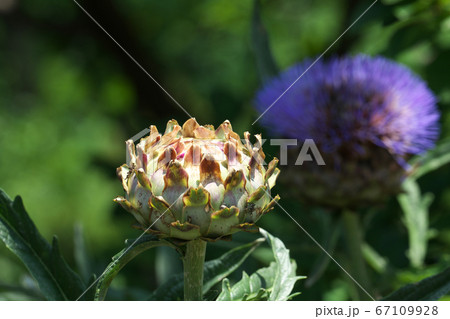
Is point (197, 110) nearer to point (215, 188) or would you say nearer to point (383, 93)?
point (383, 93)

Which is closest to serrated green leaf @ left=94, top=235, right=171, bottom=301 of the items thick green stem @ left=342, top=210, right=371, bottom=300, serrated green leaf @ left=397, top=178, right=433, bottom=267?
thick green stem @ left=342, top=210, right=371, bottom=300

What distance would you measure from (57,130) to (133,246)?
1.91 metres

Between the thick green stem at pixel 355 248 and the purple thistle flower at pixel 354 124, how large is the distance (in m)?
0.03

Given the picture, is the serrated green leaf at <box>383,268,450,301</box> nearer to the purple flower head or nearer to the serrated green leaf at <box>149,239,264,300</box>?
the serrated green leaf at <box>149,239,264,300</box>

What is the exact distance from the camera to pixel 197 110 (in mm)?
1882

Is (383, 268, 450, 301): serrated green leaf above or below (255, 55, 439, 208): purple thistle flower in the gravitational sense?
below

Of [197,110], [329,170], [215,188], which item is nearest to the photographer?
[215,188]

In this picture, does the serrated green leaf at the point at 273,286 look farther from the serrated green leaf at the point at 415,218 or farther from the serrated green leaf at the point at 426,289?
the serrated green leaf at the point at 415,218

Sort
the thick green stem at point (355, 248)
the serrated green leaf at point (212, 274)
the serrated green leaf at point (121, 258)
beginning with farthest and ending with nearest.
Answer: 1. the thick green stem at point (355, 248)
2. the serrated green leaf at point (212, 274)
3. the serrated green leaf at point (121, 258)

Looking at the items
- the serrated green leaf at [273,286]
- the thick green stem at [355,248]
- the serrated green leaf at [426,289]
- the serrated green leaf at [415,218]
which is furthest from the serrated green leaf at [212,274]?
the serrated green leaf at [415,218]

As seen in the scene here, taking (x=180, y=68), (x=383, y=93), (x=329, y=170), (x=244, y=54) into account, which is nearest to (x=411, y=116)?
(x=383, y=93)

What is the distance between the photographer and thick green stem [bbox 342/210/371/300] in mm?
997

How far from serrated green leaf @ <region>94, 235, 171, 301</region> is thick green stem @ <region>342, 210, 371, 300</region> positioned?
51 cm

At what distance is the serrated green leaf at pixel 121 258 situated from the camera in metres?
0.56
